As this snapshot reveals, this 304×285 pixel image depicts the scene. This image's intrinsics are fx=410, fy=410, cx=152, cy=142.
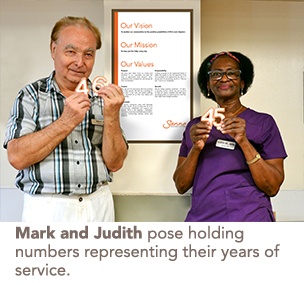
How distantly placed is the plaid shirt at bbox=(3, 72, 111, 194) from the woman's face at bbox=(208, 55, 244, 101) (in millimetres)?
555

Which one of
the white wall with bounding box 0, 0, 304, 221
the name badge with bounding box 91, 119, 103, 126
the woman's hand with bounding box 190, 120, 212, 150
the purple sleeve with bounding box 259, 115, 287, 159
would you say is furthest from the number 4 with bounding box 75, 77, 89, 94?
the white wall with bounding box 0, 0, 304, 221

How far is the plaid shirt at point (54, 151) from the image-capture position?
153 centimetres

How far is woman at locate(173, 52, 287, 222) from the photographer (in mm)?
1643

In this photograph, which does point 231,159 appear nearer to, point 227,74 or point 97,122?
point 227,74

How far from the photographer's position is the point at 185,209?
86.2 inches

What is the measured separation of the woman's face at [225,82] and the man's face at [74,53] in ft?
1.76

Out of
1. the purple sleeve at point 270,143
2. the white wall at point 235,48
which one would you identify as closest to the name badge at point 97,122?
the purple sleeve at point 270,143

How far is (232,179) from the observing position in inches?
65.9

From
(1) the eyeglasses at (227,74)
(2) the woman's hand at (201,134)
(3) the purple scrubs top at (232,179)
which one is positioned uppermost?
(1) the eyeglasses at (227,74)

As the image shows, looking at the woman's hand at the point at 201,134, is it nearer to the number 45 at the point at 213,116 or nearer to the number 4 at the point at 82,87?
the number 45 at the point at 213,116

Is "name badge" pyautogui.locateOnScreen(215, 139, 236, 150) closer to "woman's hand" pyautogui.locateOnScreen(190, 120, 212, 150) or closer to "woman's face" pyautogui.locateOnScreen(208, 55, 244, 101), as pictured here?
"woman's hand" pyautogui.locateOnScreen(190, 120, 212, 150)

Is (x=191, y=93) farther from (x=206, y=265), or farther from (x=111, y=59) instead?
(x=206, y=265)

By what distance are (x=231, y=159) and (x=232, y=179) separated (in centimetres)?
8

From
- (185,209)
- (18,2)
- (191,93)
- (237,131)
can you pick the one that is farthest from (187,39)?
(18,2)
